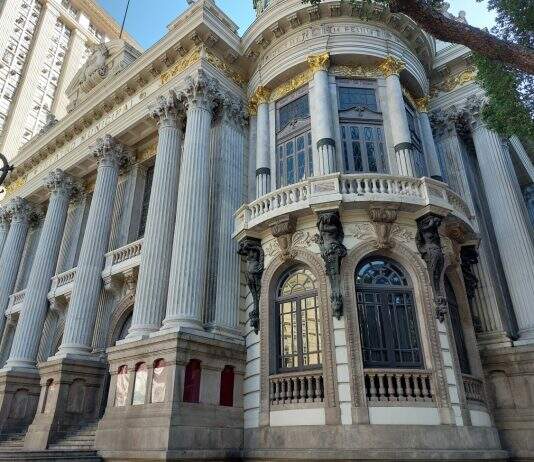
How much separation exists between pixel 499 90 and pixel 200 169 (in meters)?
9.62

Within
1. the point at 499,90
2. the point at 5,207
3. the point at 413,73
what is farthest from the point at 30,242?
the point at 499,90

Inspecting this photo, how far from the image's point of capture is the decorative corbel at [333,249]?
12508 mm

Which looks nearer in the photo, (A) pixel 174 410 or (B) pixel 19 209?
(A) pixel 174 410

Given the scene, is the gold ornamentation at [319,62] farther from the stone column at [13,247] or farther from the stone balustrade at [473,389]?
the stone column at [13,247]

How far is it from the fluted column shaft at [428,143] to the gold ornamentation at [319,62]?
451 cm

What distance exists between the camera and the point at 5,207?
87.5 ft

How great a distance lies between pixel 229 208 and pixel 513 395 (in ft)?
35.8

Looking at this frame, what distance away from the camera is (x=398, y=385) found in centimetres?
1159

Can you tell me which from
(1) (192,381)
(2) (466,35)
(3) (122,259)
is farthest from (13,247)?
(2) (466,35)

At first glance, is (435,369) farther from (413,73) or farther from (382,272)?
(413,73)

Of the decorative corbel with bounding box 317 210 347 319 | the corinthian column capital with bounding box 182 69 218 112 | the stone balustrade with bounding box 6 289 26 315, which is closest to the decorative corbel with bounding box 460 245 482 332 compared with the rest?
the decorative corbel with bounding box 317 210 347 319

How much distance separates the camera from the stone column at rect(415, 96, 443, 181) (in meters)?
16.9

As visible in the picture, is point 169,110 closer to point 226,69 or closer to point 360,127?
point 226,69

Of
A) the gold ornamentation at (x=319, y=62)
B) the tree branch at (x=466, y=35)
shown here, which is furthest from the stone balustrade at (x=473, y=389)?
the gold ornamentation at (x=319, y=62)
